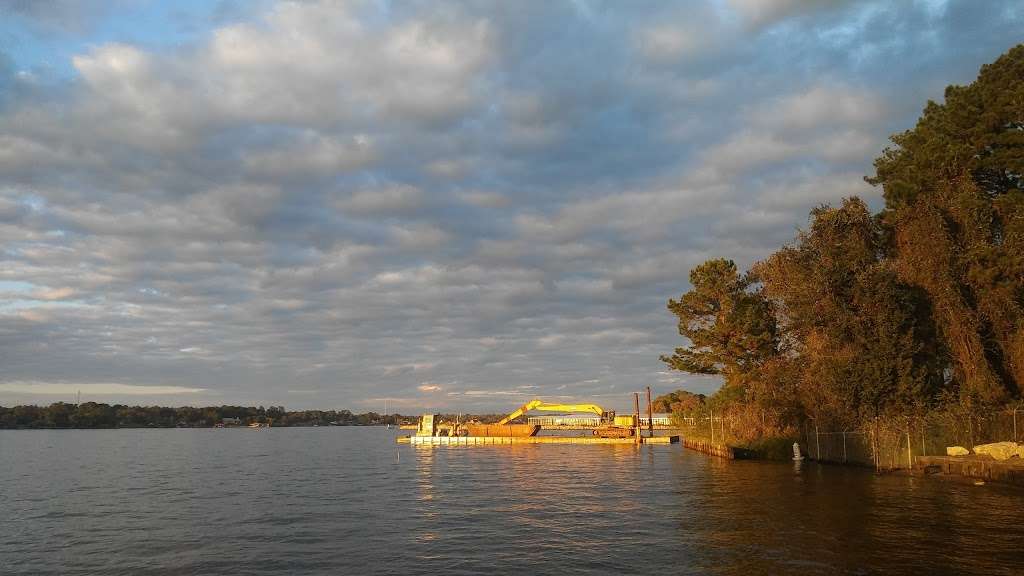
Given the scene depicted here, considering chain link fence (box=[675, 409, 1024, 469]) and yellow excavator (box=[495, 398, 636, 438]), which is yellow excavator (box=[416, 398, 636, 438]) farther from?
chain link fence (box=[675, 409, 1024, 469])

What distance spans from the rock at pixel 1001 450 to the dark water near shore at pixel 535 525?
3370mm

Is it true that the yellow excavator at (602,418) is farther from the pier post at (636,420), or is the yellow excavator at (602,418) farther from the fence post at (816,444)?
the fence post at (816,444)

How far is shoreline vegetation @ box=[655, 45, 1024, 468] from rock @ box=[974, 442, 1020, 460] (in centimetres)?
134

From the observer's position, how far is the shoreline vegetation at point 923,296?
3938cm

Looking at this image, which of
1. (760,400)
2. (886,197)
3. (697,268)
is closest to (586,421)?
(697,268)

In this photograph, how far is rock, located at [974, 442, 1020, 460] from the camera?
112ft

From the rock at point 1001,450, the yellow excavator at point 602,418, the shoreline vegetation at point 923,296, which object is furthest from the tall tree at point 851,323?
the yellow excavator at point 602,418

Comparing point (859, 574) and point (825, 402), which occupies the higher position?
point (825, 402)

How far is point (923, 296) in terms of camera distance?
143 ft

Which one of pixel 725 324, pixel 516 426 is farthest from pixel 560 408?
pixel 725 324

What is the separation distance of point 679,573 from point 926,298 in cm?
3384

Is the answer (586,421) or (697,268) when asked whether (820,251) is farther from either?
(586,421)

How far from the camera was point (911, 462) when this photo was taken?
3934 cm

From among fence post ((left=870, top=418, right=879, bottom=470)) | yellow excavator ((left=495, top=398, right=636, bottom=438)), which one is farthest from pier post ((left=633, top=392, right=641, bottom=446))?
fence post ((left=870, top=418, right=879, bottom=470))
